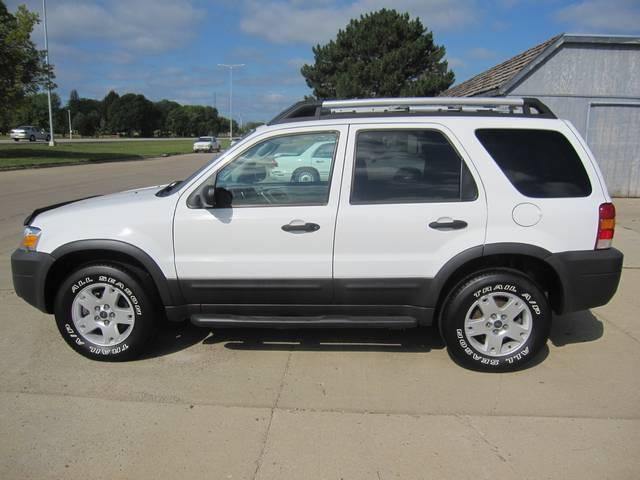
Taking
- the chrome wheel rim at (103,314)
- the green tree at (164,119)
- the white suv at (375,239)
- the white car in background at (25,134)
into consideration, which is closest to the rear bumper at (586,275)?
the white suv at (375,239)

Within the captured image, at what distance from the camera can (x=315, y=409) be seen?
335cm

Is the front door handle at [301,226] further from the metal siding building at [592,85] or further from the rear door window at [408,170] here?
the metal siding building at [592,85]

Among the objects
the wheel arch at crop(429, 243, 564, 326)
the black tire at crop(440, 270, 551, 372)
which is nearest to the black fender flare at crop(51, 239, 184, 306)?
the wheel arch at crop(429, 243, 564, 326)

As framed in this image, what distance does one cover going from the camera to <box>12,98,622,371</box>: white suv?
12.0 ft

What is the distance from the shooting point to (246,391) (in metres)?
3.57

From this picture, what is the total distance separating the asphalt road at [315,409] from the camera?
2795 millimetres

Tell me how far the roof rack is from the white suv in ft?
0.26

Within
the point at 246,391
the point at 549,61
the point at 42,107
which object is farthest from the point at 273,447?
the point at 42,107

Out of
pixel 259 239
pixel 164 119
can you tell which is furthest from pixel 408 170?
pixel 164 119

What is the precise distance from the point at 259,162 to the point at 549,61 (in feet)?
33.1

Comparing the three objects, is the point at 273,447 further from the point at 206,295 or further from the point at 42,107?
the point at 42,107

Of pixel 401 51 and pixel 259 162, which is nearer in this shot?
pixel 259 162

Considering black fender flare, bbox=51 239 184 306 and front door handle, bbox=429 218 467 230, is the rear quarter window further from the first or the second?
black fender flare, bbox=51 239 184 306

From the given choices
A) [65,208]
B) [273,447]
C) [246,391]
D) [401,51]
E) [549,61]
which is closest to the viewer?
[273,447]
